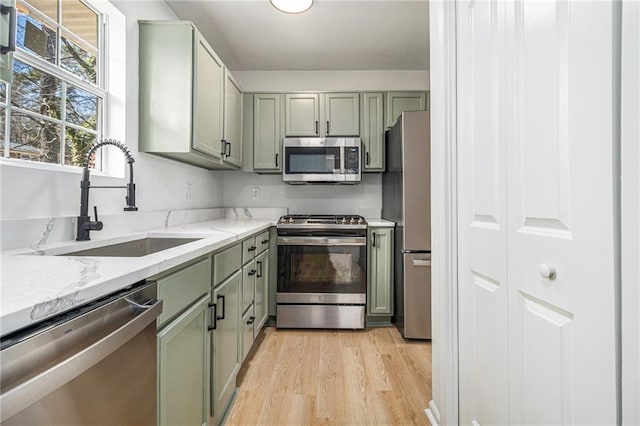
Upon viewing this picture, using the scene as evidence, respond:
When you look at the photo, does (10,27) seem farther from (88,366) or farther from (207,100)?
(207,100)

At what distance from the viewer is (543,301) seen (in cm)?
81

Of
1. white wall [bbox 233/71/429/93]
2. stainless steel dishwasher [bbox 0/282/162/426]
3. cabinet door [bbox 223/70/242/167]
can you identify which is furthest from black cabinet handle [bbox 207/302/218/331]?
white wall [bbox 233/71/429/93]

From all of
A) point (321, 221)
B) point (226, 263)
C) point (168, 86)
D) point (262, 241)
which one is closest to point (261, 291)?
point (262, 241)

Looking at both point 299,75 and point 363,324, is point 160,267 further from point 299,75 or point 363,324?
point 299,75

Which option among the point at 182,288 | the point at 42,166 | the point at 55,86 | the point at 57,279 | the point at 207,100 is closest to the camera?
the point at 57,279

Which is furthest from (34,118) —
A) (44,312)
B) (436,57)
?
(436,57)

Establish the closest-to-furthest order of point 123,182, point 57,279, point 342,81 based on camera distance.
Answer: point 57,279 → point 123,182 → point 342,81

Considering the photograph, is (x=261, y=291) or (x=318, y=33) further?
(x=318, y=33)

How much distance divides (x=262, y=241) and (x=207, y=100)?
1.11 m

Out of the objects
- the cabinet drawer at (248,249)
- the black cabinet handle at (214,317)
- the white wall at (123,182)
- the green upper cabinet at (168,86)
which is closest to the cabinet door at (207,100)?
the green upper cabinet at (168,86)

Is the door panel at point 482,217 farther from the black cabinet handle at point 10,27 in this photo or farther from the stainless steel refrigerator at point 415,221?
the black cabinet handle at point 10,27

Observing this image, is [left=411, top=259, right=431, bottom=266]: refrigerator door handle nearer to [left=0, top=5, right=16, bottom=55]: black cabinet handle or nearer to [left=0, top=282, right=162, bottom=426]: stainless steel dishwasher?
[left=0, top=282, right=162, bottom=426]: stainless steel dishwasher

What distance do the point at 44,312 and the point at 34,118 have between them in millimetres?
1279

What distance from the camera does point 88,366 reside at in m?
0.60
